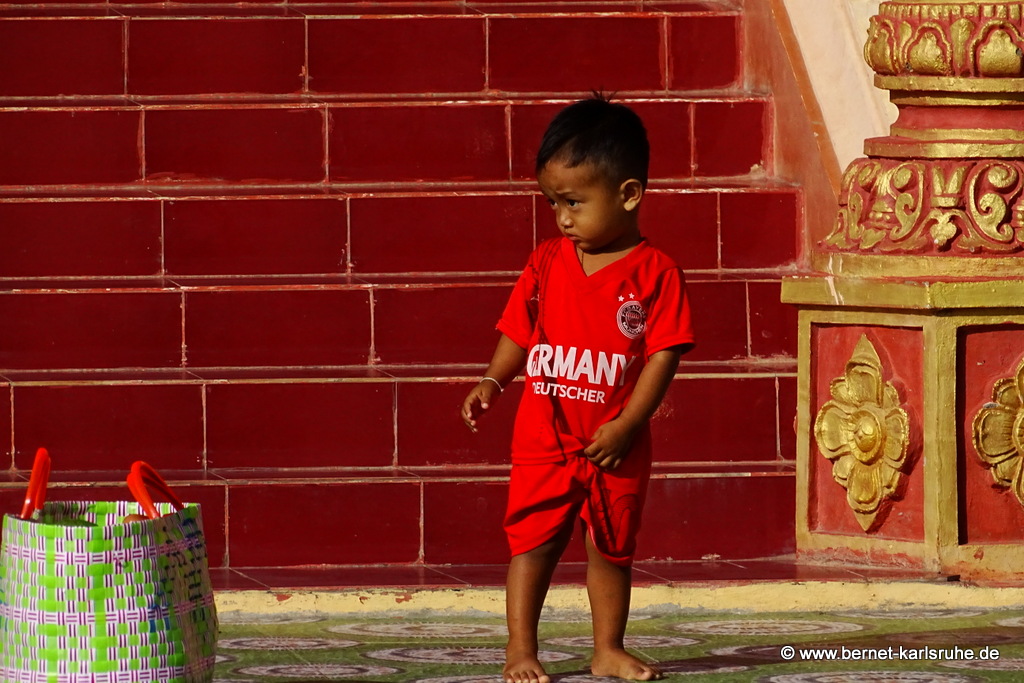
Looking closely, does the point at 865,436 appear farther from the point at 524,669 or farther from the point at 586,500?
the point at 524,669

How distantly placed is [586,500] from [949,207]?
1.55 m

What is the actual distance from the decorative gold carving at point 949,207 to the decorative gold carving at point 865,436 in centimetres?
32

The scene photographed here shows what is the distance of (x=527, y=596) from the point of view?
4.54 metres

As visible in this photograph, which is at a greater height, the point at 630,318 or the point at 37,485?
the point at 630,318

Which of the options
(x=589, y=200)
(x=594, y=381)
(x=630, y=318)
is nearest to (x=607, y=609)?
(x=594, y=381)

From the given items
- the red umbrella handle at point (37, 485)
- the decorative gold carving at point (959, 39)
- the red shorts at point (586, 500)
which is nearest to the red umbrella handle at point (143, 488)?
the red umbrella handle at point (37, 485)

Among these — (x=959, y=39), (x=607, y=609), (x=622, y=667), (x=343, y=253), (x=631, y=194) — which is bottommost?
(x=622, y=667)

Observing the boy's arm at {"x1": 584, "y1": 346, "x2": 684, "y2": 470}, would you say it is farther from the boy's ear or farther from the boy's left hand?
the boy's ear

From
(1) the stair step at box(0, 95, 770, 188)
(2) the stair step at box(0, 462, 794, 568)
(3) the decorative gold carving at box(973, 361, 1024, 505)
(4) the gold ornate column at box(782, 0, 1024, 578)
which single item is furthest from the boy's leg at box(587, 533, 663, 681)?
(1) the stair step at box(0, 95, 770, 188)

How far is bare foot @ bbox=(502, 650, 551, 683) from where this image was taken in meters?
4.47

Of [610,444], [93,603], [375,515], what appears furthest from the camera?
[375,515]

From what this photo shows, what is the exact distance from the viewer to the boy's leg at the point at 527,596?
4.53 meters

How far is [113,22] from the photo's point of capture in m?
7.06

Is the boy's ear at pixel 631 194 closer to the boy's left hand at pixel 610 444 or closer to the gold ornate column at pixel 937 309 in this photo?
the boy's left hand at pixel 610 444
